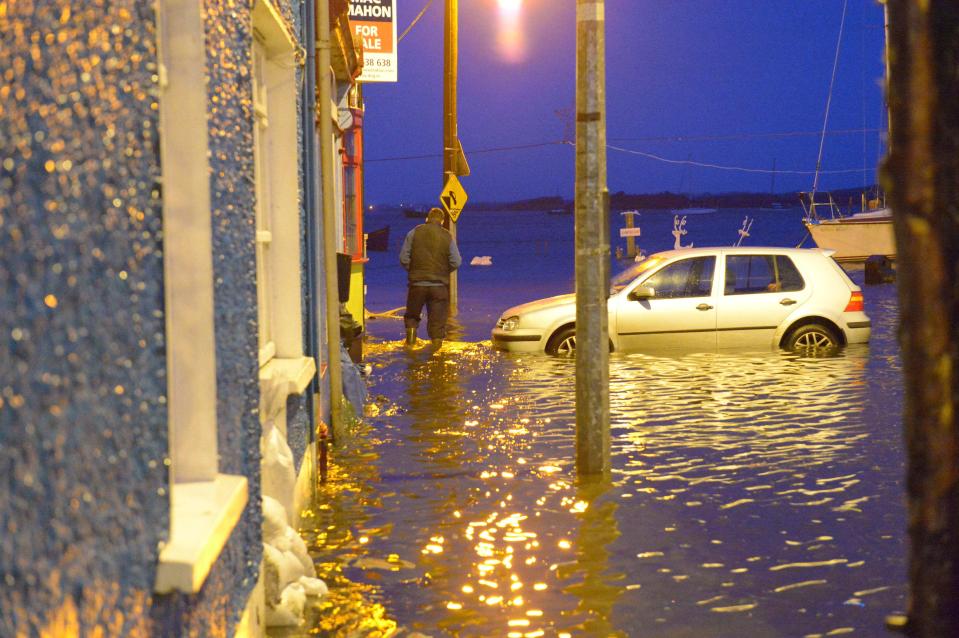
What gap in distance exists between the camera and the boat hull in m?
37.3

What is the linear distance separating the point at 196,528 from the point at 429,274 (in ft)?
47.6

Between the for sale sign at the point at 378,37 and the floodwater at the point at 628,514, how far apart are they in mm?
9855

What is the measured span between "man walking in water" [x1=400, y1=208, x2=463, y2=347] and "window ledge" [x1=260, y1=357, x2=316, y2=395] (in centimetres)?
1030

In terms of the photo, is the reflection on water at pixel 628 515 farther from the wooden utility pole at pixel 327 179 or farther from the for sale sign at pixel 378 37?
the for sale sign at pixel 378 37

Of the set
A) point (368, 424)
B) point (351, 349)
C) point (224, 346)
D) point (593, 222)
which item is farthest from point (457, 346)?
point (224, 346)

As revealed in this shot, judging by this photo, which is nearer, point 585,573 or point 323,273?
point 585,573

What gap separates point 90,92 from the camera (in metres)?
2.73

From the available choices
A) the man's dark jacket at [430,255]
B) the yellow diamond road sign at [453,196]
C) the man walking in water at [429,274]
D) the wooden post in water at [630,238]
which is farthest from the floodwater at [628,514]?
the wooden post in water at [630,238]

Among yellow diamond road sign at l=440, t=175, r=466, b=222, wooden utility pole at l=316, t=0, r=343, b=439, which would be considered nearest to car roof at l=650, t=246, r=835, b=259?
wooden utility pole at l=316, t=0, r=343, b=439

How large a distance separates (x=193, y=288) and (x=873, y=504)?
504 cm

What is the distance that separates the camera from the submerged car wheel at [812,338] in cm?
1515

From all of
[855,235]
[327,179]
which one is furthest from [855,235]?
[327,179]

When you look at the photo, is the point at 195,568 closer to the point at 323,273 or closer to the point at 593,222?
the point at 593,222

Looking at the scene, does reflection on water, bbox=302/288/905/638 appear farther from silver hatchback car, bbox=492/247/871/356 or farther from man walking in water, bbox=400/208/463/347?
man walking in water, bbox=400/208/463/347
